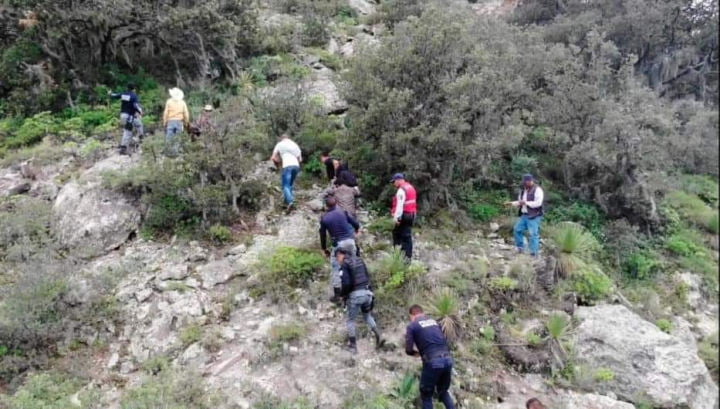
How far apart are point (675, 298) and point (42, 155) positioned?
14023 millimetres

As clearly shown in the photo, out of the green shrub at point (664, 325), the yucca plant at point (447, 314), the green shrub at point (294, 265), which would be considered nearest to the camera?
the yucca plant at point (447, 314)

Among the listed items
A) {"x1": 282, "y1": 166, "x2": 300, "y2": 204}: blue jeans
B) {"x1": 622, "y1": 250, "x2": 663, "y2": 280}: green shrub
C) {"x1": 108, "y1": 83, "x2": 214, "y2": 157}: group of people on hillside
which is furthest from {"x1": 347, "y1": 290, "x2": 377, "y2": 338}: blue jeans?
{"x1": 622, "y1": 250, "x2": 663, "y2": 280}: green shrub

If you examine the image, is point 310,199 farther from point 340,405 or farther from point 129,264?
point 340,405

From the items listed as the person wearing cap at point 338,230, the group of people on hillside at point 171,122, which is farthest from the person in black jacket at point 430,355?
the group of people on hillside at point 171,122

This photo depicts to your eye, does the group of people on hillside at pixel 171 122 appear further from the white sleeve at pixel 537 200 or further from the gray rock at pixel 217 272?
the white sleeve at pixel 537 200

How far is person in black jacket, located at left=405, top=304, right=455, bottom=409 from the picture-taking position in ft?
22.4

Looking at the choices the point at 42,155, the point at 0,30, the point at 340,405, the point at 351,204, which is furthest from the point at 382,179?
the point at 0,30

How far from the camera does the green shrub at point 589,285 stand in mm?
9891

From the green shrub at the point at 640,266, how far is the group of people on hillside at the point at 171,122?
9.12 m

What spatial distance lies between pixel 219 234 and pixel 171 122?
122 inches

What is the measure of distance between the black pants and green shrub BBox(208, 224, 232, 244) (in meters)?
3.14

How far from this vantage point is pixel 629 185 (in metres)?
12.5

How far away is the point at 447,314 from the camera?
337 inches

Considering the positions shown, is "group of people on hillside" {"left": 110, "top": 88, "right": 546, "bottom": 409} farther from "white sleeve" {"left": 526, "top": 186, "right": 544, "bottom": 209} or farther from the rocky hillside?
the rocky hillside
